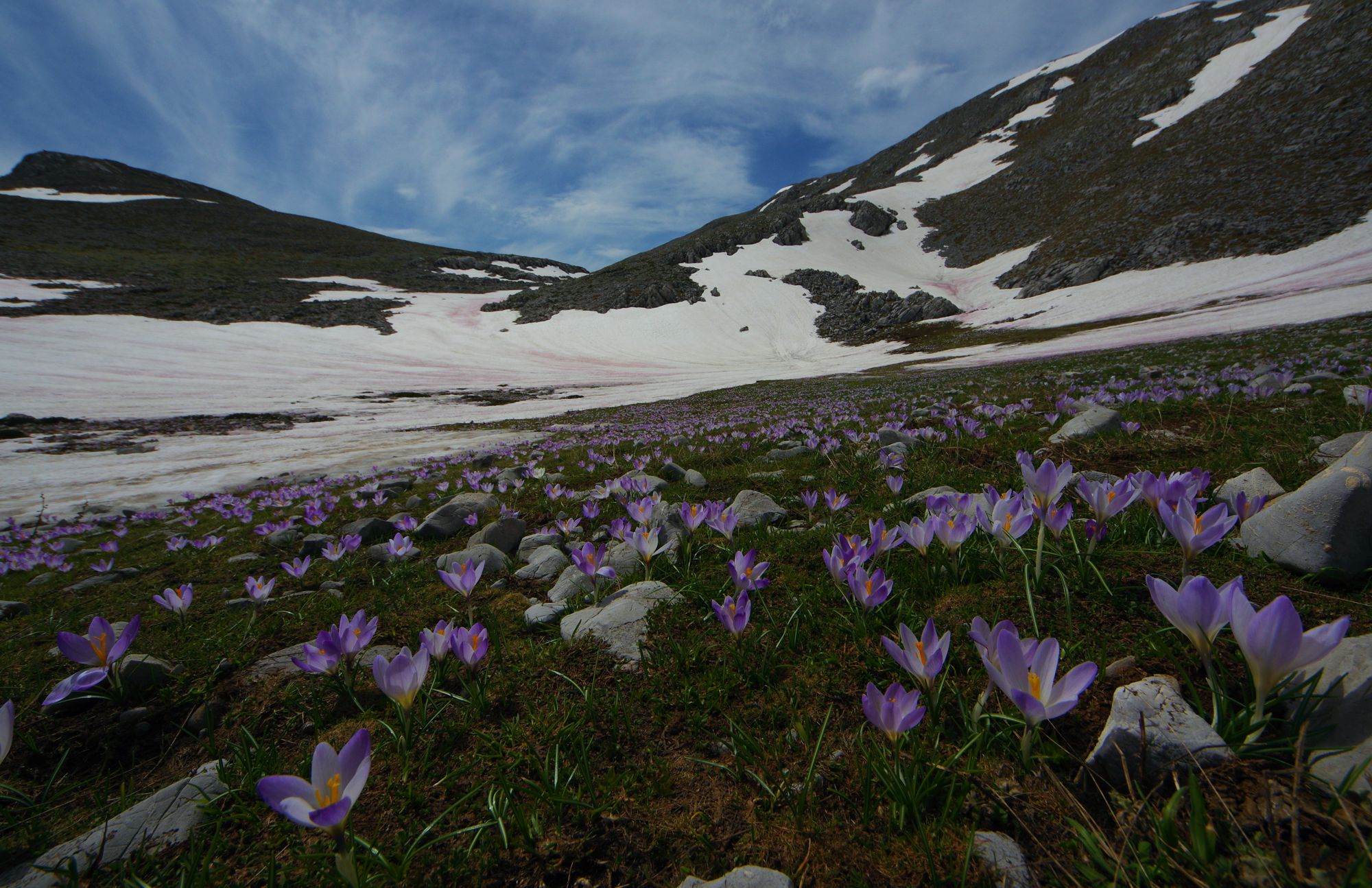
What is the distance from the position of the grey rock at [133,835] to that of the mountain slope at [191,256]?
6050 centimetres

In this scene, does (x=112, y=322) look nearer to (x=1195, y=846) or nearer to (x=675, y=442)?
(x=675, y=442)

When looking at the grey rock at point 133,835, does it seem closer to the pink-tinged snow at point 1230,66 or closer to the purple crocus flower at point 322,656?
the purple crocus flower at point 322,656

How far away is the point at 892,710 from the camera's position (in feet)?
4.63

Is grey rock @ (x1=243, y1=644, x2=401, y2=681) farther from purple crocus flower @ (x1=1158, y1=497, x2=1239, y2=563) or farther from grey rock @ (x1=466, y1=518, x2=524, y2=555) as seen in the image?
purple crocus flower @ (x1=1158, y1=497, x2=1239, y2=563)

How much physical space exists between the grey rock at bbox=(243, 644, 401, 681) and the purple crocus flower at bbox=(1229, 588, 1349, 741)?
291 centimetres

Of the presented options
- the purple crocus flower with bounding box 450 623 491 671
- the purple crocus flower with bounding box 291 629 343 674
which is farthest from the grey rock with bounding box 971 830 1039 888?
the purple crocus flower with bounding box 291 629 343 674

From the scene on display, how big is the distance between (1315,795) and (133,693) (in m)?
3.90

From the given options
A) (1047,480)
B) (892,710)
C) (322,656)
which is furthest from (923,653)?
(322,656)

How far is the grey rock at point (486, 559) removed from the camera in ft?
11.1

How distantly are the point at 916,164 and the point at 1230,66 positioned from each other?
159 ft

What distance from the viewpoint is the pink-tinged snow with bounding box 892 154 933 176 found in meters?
106

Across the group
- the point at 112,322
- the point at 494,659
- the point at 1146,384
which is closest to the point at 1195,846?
the point at 494,659

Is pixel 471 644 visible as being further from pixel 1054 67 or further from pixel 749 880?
pixel 1054 67

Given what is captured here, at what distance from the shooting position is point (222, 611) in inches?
126
